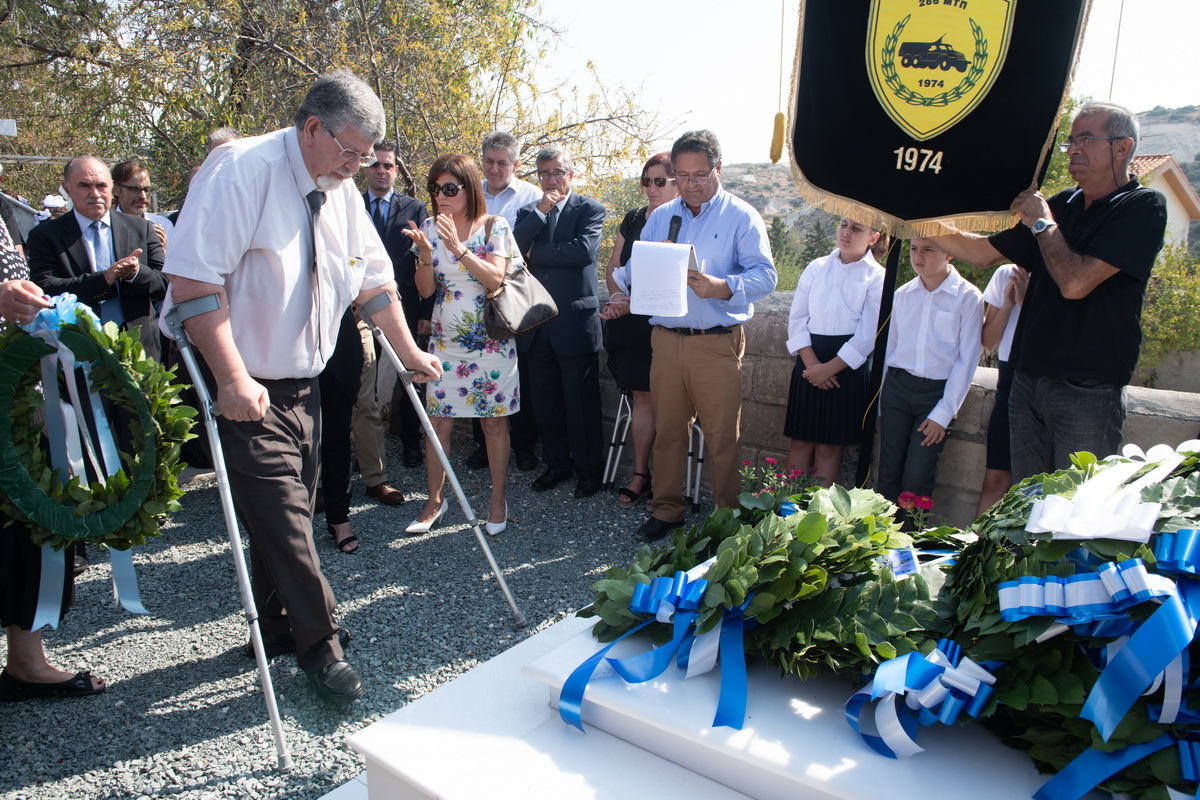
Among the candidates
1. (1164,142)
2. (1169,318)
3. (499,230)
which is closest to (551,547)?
(499,230)

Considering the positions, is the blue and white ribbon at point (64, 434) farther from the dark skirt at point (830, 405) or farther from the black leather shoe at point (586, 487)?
the dark skirt at point (830, 405)

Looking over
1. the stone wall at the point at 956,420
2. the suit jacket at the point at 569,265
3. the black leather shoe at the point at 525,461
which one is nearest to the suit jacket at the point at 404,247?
the suit jacket at the point at 569,265

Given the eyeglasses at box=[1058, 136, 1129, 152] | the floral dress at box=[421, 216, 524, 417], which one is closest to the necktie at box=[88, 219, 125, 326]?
the floral dress at box=[421, 216, 524, 417]

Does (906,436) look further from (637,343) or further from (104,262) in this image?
(104,262)

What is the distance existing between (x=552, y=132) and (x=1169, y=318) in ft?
69.2

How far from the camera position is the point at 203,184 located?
105 inches

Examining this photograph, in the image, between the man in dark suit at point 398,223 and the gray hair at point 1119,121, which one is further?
the man in dark suit at point 398,223

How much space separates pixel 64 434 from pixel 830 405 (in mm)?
3769

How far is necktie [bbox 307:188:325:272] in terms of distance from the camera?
9.48ft

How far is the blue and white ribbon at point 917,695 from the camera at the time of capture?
1687 millimetres

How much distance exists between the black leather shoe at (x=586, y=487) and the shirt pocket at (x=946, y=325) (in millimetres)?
2505

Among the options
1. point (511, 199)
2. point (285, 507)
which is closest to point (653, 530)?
point (285, 507)

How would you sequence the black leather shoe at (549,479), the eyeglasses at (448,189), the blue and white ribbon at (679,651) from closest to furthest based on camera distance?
the blue and white ribbon at (679,651)
the eyeglasses at (448,189)
the black leather shoe at (549,479)

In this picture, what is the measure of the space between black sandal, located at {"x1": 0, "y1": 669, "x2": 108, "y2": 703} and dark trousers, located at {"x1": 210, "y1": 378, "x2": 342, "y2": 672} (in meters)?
0.88
